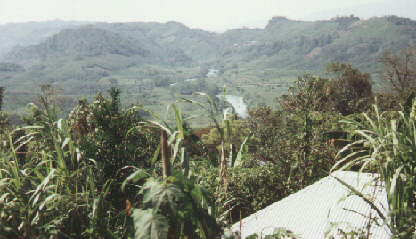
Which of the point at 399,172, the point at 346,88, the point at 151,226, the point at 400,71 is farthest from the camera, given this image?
the point at 346,88

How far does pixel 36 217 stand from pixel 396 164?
188 cm

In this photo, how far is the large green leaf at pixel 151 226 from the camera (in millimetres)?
1368

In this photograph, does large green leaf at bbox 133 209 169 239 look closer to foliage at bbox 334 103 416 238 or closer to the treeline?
the treeline

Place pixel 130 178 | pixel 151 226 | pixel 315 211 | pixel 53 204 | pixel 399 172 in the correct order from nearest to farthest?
pixel 151 226, pixel 130 178, pixel 53 204, pixel 399 172, pixel 315 211

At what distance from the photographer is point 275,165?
389 inches

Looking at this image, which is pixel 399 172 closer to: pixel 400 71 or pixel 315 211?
pixel 315 211

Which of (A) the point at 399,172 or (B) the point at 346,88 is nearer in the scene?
(A) the point at 399,172

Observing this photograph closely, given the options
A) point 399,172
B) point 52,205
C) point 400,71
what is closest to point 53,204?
point 52,205

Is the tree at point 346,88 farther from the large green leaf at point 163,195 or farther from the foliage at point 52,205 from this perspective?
the large green leaf at point 163,195

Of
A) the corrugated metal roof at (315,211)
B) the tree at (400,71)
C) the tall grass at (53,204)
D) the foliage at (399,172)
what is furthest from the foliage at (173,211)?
the tree at (400,71)

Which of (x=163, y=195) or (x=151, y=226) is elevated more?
(x=163, y=195)

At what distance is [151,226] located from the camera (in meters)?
1.38

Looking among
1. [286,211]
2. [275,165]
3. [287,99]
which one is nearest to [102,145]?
Result: [286,211]

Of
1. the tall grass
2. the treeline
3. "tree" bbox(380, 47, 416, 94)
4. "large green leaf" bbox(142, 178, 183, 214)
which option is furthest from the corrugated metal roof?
"tree" bbox(380, 47, 416, 94)
